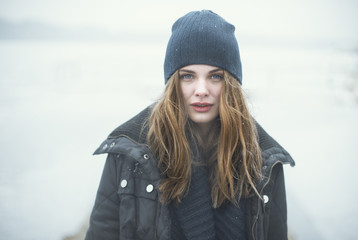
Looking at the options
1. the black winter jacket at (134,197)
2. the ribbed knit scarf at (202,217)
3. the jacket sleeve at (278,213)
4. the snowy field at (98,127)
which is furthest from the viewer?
the snowy field at (98,127)

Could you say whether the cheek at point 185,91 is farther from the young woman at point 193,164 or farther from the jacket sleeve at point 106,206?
the jacket sleeve at point 106,206

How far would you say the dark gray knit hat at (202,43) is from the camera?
1.19 metres

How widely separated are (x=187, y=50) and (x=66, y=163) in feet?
8.56

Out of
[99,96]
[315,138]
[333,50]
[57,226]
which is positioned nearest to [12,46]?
[99,96]

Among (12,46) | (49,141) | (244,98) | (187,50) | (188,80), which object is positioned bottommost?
(49,141)

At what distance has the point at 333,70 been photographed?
7.02 m

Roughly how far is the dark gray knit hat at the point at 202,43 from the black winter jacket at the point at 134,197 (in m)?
0.43

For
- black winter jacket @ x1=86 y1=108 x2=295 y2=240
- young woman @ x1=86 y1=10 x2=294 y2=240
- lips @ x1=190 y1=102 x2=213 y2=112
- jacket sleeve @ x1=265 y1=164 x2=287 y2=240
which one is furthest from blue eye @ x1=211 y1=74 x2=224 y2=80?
jacket sleeve @ x1=265 y1=164 x2=287 y2=240

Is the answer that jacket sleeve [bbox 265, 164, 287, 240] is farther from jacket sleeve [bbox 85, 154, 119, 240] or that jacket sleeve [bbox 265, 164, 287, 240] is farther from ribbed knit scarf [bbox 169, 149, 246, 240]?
jacket sleeve [bbox 85, 154, 119, 240]

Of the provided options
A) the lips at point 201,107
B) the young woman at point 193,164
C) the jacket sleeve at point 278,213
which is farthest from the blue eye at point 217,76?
the jacket sleeve at point 278,213

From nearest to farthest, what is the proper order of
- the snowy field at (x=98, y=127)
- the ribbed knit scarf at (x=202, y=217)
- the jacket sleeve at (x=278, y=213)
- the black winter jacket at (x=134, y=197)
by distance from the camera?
the black winter jacket at (x=134, y=197), the ribbed knit scarf at (x=202, y=217), the jacket sleeve at (x=278, y=213), the snowy field at (x=98, y=127)

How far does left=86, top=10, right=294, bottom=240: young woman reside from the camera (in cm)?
112

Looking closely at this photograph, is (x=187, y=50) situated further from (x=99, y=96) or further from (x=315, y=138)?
(x=99, y=96)

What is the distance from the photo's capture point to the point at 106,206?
1.14 m
